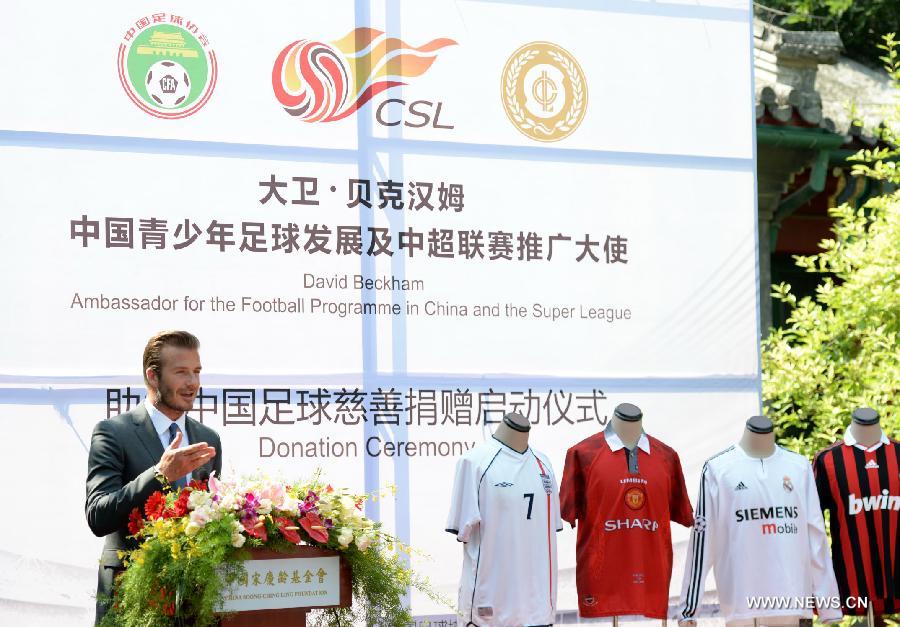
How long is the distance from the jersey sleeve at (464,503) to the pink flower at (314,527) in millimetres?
1187

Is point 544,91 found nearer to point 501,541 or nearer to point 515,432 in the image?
point 515,432

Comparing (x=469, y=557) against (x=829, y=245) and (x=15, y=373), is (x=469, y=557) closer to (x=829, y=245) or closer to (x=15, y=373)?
(x=15, y=373)

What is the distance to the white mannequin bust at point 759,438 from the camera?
5.88 m

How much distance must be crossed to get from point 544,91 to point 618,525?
7.13 feet

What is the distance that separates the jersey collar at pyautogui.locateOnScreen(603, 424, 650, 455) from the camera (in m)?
5.86

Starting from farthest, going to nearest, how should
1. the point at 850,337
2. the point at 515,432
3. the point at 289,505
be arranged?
the point at 850,337 < the point at 515,432 < the point at 289,505

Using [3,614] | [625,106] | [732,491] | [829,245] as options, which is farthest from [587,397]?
[3,614]

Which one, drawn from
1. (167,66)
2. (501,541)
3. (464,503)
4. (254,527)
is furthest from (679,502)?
(167,66)

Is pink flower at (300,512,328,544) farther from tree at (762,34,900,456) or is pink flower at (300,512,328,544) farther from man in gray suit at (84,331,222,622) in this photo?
tree at (762,34,900,456)

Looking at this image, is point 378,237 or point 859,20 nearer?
point 378,237

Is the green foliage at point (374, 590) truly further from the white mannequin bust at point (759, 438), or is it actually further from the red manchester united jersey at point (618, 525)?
the white mannequin bust at point (759, 438)

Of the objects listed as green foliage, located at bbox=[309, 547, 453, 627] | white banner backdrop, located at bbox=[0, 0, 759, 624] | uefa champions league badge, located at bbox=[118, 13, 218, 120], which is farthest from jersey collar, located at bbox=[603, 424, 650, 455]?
uefa champions league badge, located at bbox=[118, 13, 218, 120]

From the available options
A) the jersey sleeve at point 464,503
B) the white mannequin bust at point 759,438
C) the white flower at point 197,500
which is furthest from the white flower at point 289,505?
the white mannequin bust at point 759,438

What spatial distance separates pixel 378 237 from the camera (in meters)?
6.32
